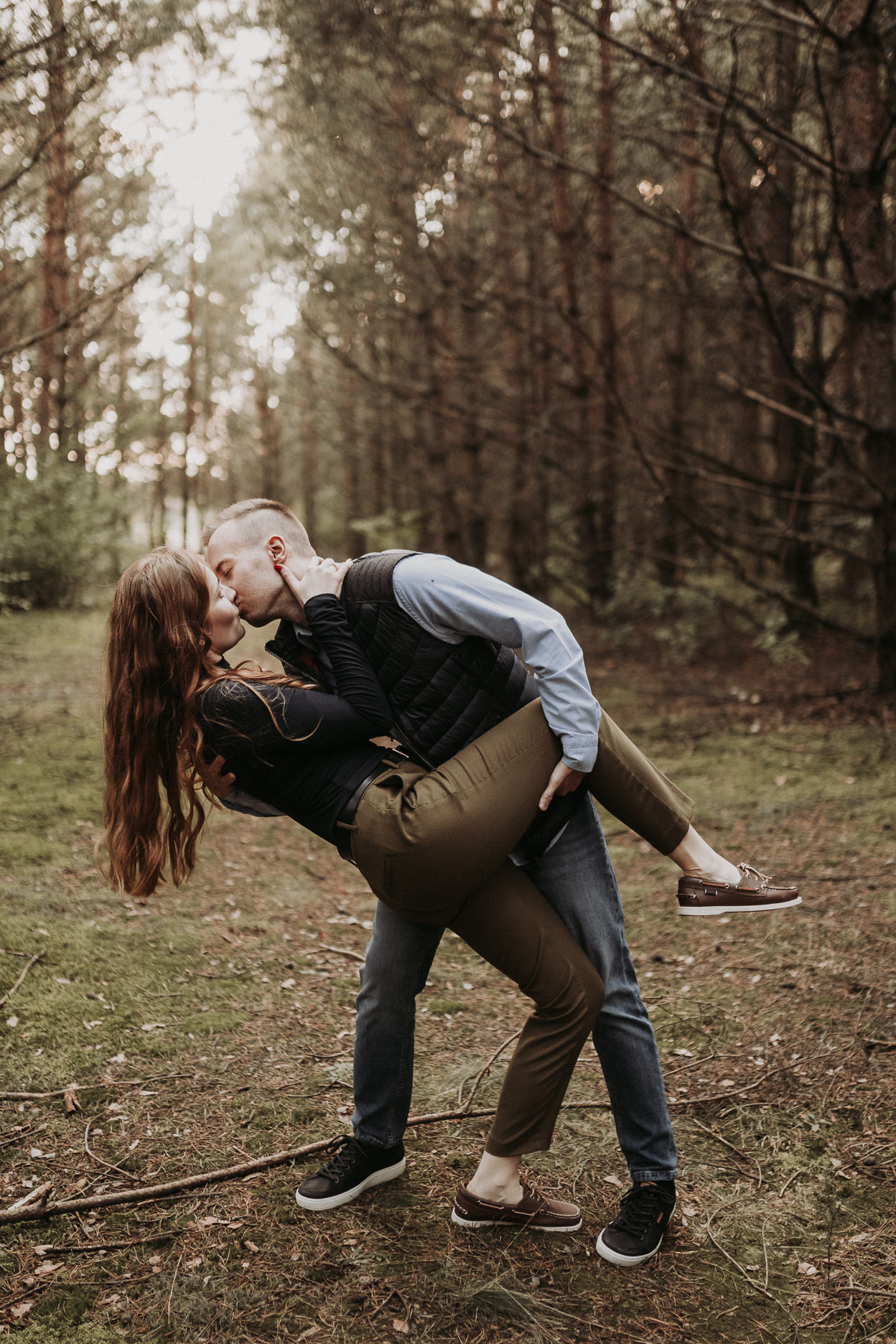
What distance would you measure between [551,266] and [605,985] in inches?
594

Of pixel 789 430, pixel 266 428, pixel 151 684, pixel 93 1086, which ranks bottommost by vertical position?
pixel 93 1086

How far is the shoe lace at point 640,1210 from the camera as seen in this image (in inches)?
106

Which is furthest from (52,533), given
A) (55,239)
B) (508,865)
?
(508,865)

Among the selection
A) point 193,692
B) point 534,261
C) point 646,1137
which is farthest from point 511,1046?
point 534,261

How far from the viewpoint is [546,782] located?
97.3 inches

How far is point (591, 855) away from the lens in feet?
8.84

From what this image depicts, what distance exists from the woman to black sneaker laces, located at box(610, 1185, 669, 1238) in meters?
0.32

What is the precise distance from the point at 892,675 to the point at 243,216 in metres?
17.2

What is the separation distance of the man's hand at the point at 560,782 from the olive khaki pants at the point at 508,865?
0.02 m

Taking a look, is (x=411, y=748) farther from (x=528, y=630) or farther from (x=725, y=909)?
(x=725, y=909)

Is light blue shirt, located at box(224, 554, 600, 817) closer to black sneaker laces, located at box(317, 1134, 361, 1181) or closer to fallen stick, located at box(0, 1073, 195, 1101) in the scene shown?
black sneaker laces, located at box(317, 1134, 361, 1181)

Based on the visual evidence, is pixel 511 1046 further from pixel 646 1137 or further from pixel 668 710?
pixel 668 710

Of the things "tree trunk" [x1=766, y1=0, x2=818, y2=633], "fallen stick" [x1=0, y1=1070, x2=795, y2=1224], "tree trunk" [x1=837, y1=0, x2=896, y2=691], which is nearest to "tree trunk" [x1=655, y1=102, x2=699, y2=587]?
"tree trunk" [x1=766, y1=0, x2=818, y2=633]

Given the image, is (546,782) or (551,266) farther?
(551,266)
